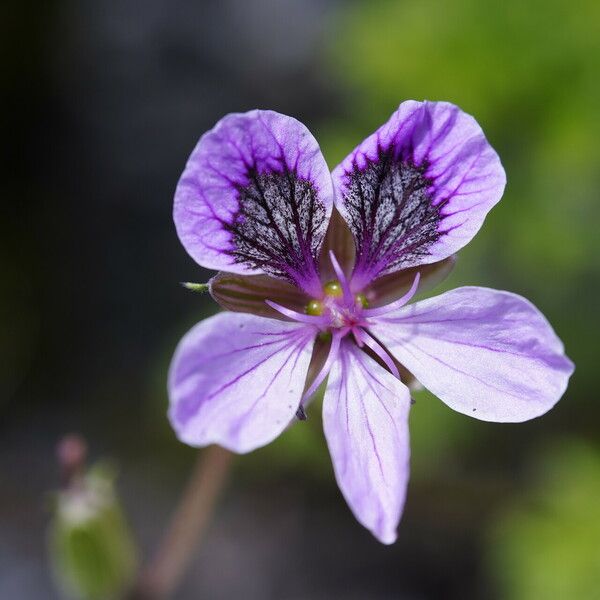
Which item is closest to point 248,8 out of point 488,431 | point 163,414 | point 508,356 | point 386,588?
point 163,414

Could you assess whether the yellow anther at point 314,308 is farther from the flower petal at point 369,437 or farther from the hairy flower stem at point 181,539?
the hairy flower stem at point 181,539

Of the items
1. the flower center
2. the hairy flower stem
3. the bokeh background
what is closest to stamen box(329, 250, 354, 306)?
the flower center

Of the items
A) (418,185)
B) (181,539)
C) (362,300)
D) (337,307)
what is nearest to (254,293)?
(337,307)

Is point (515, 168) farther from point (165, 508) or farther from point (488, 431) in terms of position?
point (165, 508)

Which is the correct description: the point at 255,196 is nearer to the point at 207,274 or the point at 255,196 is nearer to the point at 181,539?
the point at 181,539

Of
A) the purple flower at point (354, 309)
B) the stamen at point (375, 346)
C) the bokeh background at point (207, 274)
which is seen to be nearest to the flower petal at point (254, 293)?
the purple flower at point (354, 309)

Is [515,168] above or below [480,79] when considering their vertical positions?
below
